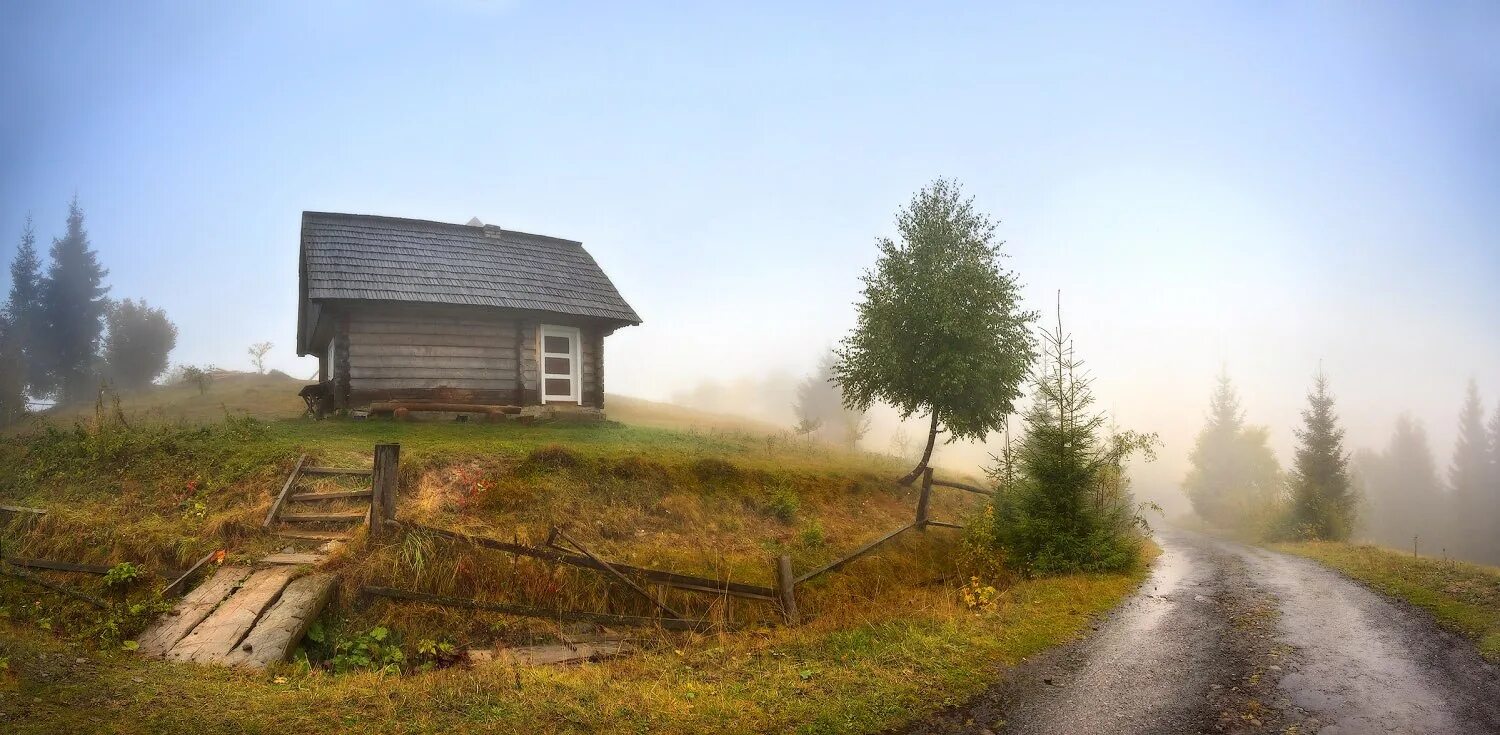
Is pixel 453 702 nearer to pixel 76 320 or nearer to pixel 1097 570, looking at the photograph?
pixel 1097 570

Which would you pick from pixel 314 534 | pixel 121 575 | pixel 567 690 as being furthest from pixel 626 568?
pixel 121 575

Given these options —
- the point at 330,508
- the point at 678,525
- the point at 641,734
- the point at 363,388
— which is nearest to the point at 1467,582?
the point at 678,525

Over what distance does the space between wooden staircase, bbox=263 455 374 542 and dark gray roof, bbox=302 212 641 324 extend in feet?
Answer: 26.1

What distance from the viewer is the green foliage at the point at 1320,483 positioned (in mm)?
31750

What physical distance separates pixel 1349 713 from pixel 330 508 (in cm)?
1487

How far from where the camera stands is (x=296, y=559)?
10766 millimetres

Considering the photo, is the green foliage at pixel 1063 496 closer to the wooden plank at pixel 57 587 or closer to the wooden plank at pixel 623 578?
the wooden plank at pixel 623 578

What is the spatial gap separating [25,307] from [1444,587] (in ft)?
81.1

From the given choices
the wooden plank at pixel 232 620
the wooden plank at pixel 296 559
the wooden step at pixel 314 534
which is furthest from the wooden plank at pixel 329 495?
the wooden plank at pixel 232 620

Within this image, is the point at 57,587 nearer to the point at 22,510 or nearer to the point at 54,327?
the point at 22,510

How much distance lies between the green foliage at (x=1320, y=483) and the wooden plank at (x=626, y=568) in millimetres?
31991

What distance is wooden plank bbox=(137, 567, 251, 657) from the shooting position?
8.83 m

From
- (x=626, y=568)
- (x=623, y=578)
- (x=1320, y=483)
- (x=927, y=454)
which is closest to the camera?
(x=623, y=578)

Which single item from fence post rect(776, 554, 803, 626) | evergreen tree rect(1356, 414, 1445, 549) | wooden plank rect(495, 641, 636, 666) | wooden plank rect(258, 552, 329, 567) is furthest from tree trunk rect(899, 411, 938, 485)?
evergreen tree rect(1356, 414, 1445, 549)
